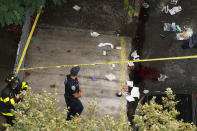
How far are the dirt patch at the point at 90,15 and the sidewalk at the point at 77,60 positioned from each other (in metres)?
0.27

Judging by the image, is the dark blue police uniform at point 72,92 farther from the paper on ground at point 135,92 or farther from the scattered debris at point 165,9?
the scattered debris at point 165,9

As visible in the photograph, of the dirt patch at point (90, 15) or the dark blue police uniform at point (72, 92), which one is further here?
the dirt patch at point (90, 15)

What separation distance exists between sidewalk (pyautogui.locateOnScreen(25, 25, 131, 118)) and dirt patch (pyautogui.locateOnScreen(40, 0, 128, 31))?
0.90 ft

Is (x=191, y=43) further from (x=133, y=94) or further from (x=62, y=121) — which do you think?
(x=62, y=121)

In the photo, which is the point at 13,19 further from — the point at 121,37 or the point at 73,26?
the point at 121,37

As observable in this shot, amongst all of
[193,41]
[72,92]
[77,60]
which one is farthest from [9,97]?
[193,41]

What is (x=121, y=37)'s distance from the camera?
25.4 ft

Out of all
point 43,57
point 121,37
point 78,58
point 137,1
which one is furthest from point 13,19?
point 137,1

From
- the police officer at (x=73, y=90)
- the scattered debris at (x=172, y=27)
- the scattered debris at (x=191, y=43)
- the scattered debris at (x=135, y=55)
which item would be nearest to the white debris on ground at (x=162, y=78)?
the scattered debris at (x=135, y=55)

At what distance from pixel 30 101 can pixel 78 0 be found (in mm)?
5240

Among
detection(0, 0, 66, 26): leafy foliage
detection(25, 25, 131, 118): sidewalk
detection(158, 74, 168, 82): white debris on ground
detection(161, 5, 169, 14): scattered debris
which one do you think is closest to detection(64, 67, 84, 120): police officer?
detection(25, 25, 131, 118): sidewalk

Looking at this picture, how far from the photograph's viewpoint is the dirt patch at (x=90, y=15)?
25.7 feet

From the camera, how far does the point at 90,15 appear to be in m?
8.09

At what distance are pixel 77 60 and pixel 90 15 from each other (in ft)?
6.34
